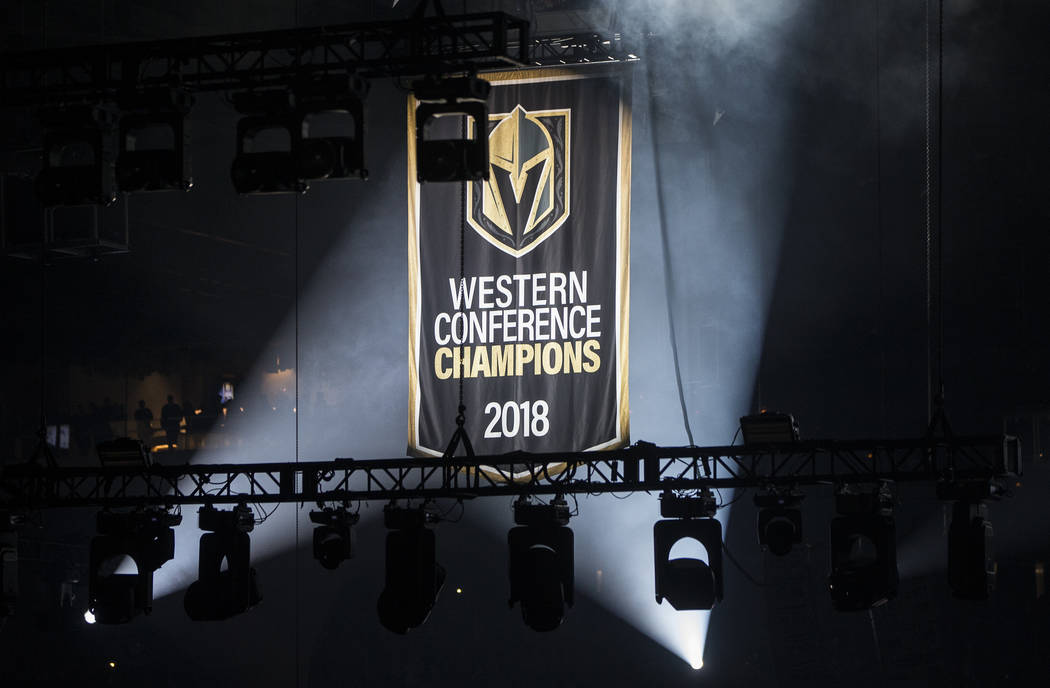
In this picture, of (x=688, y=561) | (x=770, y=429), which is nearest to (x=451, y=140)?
(x=770, y=429)

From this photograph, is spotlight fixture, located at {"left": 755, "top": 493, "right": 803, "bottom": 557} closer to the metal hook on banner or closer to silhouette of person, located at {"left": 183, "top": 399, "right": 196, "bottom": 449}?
the metal hook on banner

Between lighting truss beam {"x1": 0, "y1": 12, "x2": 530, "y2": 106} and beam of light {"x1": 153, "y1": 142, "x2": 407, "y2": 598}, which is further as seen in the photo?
beam of light {"x1": 153, "y1": 142, "x2": 407, "y2": 598}

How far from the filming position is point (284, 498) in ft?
22.2

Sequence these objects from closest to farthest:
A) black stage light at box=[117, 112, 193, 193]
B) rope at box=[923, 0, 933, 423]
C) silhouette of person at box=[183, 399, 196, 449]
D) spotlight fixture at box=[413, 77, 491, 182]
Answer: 1. spotlight fixture at box=[413, 77, 491, 182]
2. black stage light at box=[117, 112, 193, 193]
3. rope at box=[923, 0, 933, 423]
4. silhouette of person at box=[183, 399, 196, 449]

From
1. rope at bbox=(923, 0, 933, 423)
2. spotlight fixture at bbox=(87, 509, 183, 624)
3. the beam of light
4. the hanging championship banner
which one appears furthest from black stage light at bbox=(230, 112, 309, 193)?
the beam of light

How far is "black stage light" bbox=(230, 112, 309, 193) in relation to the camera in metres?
5.13

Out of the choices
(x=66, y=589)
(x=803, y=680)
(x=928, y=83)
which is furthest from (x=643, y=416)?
(x=66, y=589)

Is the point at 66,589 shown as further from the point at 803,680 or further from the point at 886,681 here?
the point at 886,681

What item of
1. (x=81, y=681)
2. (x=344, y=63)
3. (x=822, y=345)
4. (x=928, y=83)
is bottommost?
(x=81, y=681)

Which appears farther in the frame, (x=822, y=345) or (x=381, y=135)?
(x=381, y=135)

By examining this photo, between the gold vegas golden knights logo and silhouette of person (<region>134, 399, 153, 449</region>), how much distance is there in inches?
213

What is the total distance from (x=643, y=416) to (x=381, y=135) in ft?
12.4

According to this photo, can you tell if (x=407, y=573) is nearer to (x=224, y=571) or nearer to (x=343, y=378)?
(x=224, y=571)

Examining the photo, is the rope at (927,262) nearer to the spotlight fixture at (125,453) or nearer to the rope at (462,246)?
the rope at (462,246)
